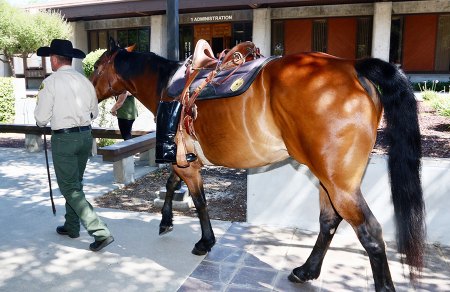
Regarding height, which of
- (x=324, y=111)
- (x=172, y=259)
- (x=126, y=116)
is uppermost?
(x=324, y=111)

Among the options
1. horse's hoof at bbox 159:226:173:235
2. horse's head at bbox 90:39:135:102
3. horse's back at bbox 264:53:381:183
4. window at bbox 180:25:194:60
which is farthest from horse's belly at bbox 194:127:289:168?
window at bbox 180:25:194:60

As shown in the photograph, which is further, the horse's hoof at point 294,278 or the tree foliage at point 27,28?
the tree foliage at point 27,28

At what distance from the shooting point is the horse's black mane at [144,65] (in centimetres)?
398

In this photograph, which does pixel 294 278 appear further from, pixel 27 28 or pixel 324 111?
pixel 27 28

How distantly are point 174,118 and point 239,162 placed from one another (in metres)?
0.68

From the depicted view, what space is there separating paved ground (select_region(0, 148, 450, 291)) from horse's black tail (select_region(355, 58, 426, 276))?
26.8 inches

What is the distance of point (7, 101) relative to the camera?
442 inches

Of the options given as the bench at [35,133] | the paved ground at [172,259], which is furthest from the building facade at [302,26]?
the paved ground at [172,259]

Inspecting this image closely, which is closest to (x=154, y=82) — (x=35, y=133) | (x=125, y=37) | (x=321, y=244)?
(x=321, y=244)

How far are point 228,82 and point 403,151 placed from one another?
1.36 m

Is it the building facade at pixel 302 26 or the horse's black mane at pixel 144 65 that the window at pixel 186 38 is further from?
the horse's black mane at pixel 144 65

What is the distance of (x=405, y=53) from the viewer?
1950 cm

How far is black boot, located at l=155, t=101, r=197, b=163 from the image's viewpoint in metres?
3.51

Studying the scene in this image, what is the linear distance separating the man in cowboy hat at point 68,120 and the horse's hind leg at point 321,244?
1.77 meters
